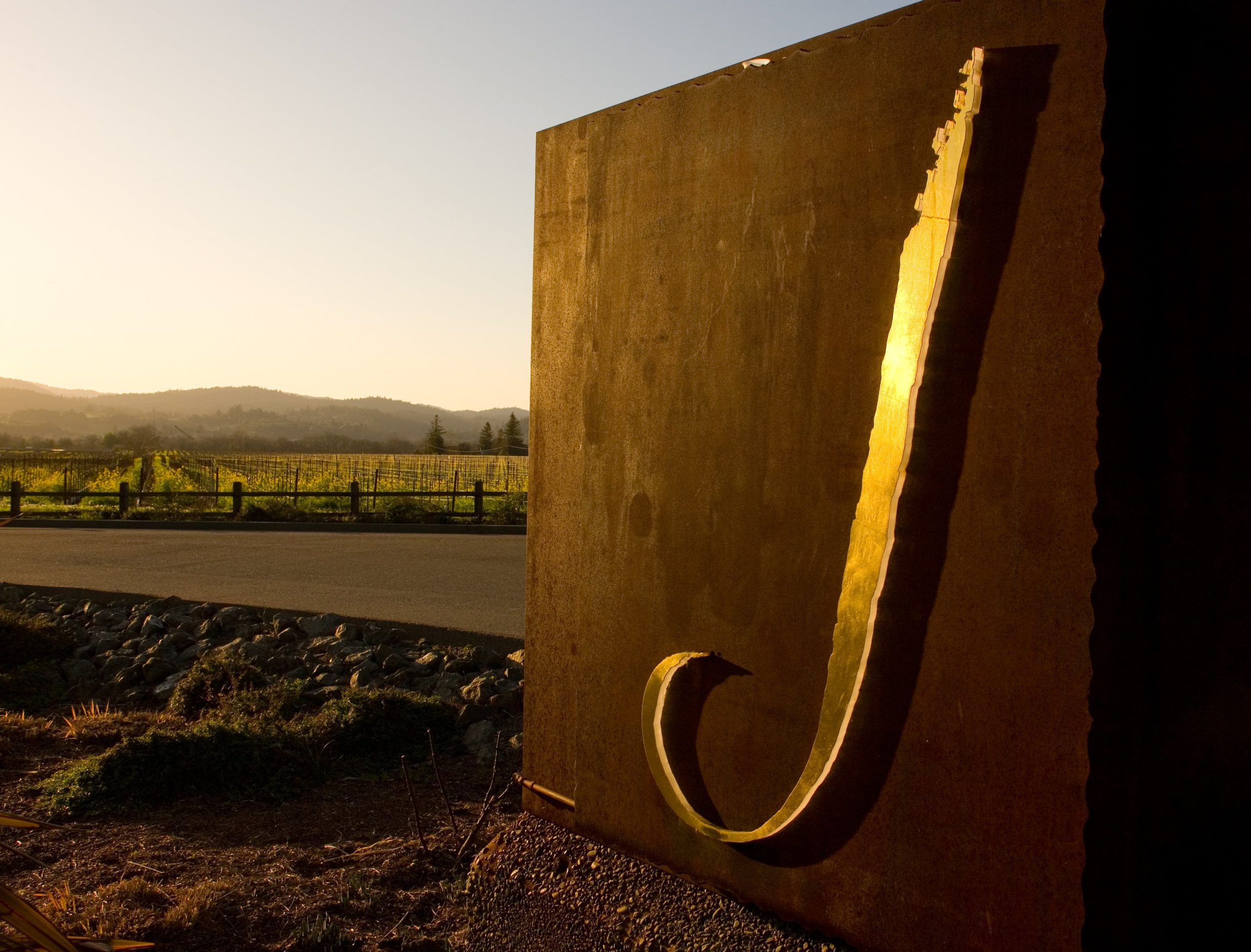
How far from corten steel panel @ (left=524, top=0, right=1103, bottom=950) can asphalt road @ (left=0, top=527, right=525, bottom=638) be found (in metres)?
5.62

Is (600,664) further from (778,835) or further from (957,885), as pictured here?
(957,885)

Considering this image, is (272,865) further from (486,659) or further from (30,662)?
(30,662)

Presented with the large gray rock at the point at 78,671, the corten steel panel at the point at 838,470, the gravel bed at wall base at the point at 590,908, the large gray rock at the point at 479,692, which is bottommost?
the large gray rock at the point at 78,671

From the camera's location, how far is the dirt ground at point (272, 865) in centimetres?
308

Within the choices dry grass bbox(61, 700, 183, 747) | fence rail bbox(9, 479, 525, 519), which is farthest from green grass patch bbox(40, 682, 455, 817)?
fence rail bbox(9, 479, 525, 519)

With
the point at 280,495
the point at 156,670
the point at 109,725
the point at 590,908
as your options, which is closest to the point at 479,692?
the point at 109,725

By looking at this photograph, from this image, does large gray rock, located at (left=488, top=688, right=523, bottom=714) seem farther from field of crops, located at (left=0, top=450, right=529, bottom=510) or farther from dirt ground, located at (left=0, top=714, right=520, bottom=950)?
field of crops, located at (left=0, top=450, right=529, bottom=510)

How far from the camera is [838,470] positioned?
194 cm

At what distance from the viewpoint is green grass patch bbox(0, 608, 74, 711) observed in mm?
6480

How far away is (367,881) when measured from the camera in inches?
138

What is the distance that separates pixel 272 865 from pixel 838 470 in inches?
111

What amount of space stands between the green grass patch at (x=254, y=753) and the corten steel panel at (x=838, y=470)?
2651mm

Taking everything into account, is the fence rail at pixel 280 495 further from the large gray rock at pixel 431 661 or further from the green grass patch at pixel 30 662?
the large gray rock at pixel 431 661

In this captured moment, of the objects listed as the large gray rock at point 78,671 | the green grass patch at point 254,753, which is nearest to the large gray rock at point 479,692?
the green grass patch at point 254,753
